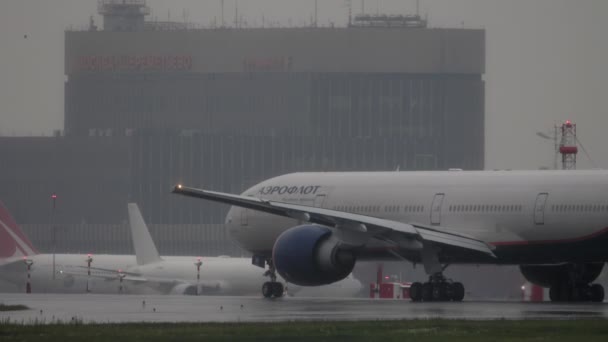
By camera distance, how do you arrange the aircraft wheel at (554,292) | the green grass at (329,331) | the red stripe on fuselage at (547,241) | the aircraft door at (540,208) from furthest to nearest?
the aircraft wheel at (554,292), the aircraft door at (540,208), the red stripe on fuselage at (547,241), the green grass at (329,331)

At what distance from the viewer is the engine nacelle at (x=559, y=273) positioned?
48844 mm

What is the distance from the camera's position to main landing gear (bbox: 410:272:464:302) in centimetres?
4747

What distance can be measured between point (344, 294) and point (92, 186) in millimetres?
117701

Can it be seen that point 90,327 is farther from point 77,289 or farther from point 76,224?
point 76,224

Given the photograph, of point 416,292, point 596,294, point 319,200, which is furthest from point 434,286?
point 319,200

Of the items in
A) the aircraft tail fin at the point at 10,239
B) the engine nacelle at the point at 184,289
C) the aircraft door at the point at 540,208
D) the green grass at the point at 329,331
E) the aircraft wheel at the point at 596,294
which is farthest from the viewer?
the aircraft tail fin at the point at 10,239

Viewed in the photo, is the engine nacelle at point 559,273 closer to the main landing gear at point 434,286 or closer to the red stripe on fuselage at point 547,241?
the red stripe on fuselage at point 547,241

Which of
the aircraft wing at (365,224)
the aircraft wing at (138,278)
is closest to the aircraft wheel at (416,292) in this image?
the aircraft wing at (365,224)

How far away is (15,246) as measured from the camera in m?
90.6

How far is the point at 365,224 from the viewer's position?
4656 centimetres

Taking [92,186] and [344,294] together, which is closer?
[344,294]

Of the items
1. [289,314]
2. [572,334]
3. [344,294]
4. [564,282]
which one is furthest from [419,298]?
[344,294]

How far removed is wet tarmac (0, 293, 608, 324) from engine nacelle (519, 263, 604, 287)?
10.9ft

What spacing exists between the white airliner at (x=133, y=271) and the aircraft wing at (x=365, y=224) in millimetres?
33048
